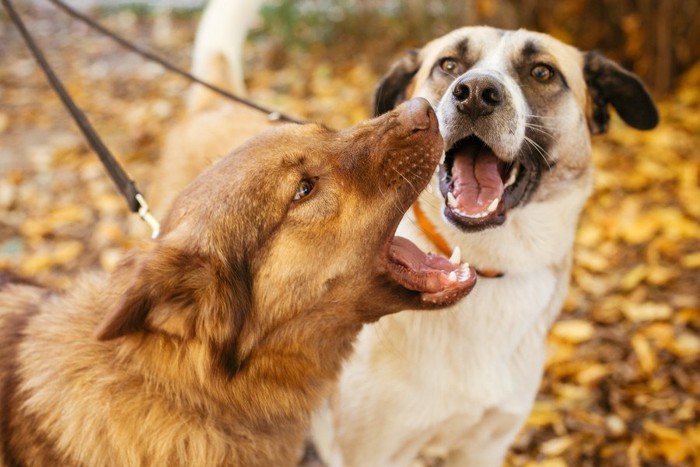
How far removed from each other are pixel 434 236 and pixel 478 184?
0.25 meters

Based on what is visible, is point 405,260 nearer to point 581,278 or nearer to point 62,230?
point 581,278

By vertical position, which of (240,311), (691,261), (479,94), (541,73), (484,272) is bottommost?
(691,261)

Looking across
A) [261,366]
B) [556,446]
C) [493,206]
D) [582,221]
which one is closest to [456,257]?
[493,206]

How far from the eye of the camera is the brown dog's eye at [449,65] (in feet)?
8.82

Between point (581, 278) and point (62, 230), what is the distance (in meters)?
3.64

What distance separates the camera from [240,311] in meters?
2.03

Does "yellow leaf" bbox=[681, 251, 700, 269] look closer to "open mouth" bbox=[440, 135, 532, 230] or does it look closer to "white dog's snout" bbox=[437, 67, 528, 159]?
"open mouth" bbox=[440, 135, 532, 230]

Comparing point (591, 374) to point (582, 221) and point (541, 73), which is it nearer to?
point (582, 221)

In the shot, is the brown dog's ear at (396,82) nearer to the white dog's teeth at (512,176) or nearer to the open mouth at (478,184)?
the open mouth at (478,184)

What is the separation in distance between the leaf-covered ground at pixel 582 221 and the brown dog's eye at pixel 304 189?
107 cm

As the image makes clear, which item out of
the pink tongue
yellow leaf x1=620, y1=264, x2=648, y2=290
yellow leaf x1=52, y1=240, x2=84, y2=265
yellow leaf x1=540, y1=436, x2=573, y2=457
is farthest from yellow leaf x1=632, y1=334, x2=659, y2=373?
yellow leaf x1=52, y1=240, x2=84, y2=265

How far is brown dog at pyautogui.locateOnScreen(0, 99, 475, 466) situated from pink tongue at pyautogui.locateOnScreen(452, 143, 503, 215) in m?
0.29

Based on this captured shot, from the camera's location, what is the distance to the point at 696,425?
10.9 ft

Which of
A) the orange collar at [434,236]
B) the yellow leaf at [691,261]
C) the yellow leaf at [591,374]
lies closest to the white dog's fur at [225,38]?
the orange collar at [434,236]
